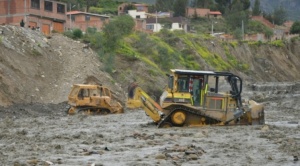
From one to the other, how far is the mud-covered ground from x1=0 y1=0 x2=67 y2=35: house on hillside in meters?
43.1

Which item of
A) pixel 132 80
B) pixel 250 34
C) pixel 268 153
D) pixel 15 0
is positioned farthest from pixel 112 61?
pixel 250 34

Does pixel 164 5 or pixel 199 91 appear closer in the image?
pixel 199 91

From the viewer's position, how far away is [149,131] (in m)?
32.6

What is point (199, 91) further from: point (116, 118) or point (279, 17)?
point (279, 17)

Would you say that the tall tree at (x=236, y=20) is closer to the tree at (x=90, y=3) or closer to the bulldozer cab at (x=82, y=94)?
the tree at (x=90, y=3)

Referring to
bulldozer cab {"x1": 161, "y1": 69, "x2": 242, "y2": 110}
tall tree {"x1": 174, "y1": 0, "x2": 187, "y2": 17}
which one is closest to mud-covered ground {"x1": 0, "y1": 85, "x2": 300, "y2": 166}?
bulldozer cab {"x1": 161, "y1": 69, "x2": 242, "y2": 110}

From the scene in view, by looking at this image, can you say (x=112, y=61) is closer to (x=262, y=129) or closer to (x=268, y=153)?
(x=262, y=129)

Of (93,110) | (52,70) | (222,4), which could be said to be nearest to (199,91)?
(93,110)

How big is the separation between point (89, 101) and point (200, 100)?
1683 centimetres

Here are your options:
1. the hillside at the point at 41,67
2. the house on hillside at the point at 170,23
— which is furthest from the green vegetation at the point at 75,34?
the house on hillside at the point at 170,23

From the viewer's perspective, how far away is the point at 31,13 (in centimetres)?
8331

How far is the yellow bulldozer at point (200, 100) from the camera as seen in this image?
33.3 m

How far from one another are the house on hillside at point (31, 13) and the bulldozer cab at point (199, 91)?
49254 mm

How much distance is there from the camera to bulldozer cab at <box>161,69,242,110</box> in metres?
33.3
